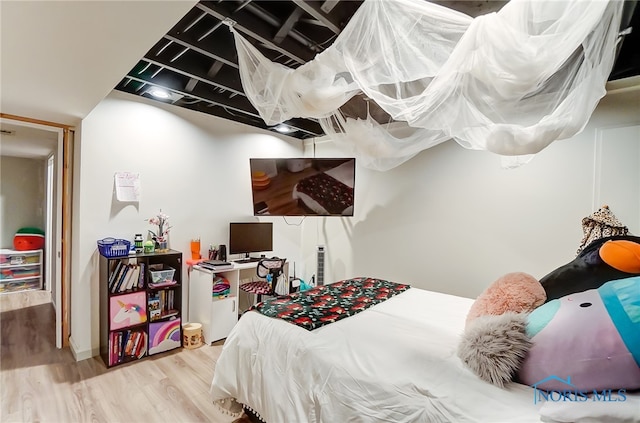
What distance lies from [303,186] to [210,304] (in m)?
1.82

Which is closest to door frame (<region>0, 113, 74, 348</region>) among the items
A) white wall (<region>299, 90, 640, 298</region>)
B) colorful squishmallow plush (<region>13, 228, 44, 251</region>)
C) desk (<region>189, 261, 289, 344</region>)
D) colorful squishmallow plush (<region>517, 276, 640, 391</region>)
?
desk (<region>189, 261, 289, 344</region>)

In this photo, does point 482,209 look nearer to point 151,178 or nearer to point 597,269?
point 597,269

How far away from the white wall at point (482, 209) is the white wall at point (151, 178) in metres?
1.70

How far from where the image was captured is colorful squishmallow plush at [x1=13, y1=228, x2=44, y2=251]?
4755 millimetres

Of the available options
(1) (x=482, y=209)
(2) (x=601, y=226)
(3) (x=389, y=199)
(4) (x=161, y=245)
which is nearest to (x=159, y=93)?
(4) (x=161, y=245)

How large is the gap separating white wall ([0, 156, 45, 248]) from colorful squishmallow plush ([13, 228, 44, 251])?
82mm

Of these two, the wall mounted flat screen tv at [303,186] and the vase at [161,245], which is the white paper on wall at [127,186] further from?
the wall mounted flat screen tv at [303,186]

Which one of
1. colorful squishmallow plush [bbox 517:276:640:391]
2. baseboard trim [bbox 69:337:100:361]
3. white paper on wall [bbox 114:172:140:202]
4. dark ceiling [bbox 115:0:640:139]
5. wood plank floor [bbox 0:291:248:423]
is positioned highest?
dark ceiling [bbox 115:0:640:139]

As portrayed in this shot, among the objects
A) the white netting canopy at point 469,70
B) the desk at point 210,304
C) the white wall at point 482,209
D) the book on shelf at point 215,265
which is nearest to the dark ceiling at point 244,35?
the white netting canopy at point 469,70

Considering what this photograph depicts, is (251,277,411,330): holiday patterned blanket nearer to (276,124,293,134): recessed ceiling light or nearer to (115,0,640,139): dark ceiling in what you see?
(115,0,640,139): dark ceiling

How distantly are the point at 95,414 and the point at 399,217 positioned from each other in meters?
3.41

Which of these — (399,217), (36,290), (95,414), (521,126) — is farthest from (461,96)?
(36,290)

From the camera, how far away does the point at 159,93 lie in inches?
118

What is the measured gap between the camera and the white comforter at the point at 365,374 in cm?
113
